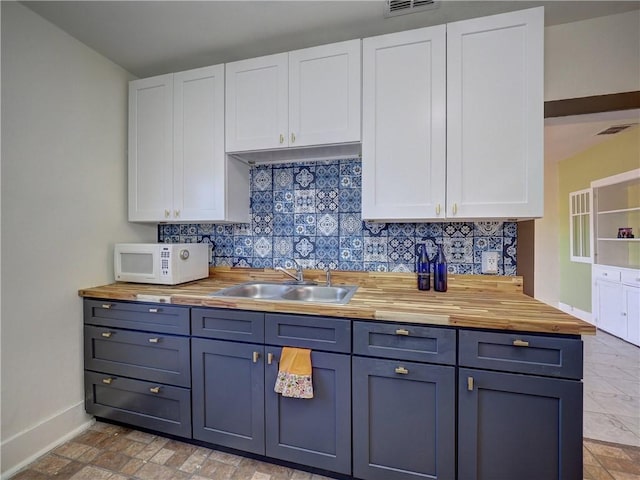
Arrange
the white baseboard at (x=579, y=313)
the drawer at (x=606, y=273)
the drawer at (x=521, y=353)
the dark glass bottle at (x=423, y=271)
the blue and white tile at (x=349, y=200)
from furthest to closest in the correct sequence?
1. the white baseboard at (x=579, y=313)
2. the drawer at (x=606, y=273)
3. the blue and white tile at (x=349, y=200)
4. the dark glass bottle at (x=423, y=271)
5. the drawer at (x=521, y=353)

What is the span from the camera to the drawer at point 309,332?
1.38 metres

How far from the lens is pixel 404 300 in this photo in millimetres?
1503

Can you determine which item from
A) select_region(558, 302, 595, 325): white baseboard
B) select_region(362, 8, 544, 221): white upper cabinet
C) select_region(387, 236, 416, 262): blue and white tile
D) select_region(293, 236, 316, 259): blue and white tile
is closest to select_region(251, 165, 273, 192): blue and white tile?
select_region(293, 236, 316, 259): blue and white tile

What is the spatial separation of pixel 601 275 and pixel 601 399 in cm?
240

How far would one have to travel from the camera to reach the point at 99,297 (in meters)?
1.80

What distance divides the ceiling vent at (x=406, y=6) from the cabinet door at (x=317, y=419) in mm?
1829

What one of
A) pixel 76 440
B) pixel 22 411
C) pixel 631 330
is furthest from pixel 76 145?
pixel 631 330

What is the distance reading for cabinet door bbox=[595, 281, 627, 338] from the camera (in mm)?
3484

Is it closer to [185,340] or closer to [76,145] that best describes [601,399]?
[185,340]

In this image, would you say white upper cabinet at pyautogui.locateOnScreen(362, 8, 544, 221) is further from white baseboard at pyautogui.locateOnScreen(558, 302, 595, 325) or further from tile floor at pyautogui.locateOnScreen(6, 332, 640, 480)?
white baseboard at pyautogui.locateOnScreen(558, 302, 595, 325)

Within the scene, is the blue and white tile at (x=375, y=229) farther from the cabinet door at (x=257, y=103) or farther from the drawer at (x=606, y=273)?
the drawer at (x=606, y=273)

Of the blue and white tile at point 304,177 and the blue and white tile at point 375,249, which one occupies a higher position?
the blue and white tile at point 304,177

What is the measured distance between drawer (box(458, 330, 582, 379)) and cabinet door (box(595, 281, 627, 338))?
3.48 meters

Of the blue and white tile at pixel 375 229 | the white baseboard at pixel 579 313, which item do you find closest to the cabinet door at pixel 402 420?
the blue and white tile at pixel 375 229
